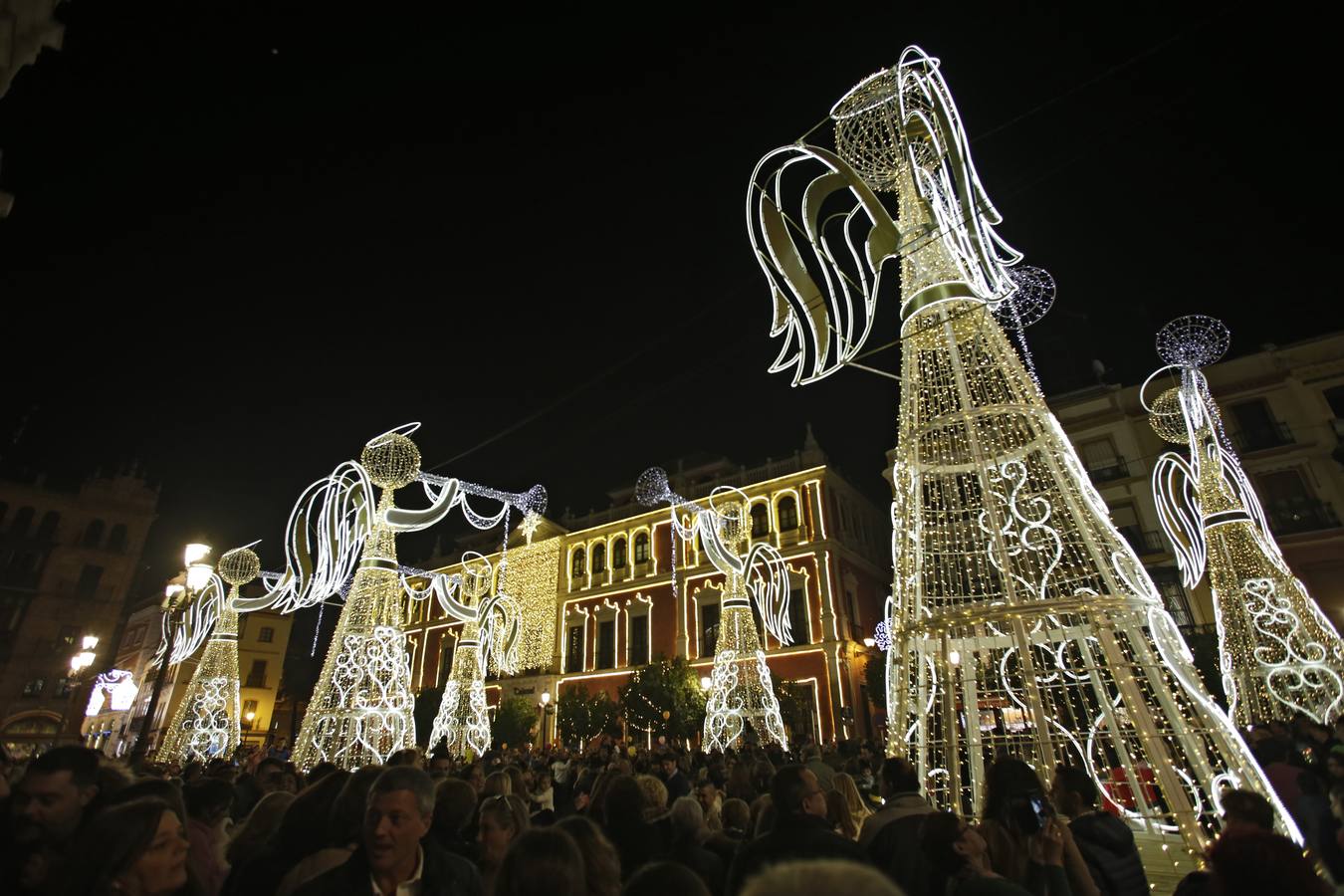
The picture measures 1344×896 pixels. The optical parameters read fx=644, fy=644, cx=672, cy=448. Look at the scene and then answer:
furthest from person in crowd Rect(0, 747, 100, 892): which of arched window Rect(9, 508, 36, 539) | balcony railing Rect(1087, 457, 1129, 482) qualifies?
arched window Rect(9, 508, 36, 539)

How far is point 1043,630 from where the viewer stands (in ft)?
16.1

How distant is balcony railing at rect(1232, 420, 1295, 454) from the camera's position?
765 inches

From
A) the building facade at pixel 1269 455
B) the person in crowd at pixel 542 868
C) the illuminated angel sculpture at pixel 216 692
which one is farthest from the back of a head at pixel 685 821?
the building facade at pixel 1269 455

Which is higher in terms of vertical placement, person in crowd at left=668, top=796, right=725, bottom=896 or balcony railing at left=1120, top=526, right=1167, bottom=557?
balcony railing at left=1120, top=526, right=1167, bottom=557

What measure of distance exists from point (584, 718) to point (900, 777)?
73.8ft

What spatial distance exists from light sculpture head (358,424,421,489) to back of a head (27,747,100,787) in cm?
960

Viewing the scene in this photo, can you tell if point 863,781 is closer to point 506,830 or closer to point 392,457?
point 506,830

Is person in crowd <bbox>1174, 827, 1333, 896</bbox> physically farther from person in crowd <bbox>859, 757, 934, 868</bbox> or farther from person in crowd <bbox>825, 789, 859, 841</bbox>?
person in crowd <bbox>825, 789, 859, 841</bbox>

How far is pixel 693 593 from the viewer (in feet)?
93.0

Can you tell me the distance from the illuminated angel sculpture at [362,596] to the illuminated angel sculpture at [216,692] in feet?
7.63

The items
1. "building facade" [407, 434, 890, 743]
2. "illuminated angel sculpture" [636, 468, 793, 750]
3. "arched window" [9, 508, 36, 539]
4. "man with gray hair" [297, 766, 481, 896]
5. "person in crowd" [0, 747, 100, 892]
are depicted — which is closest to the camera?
"man with gray hair" [297, 766, 481, 896]

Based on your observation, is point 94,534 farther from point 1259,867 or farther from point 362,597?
point 1259,867

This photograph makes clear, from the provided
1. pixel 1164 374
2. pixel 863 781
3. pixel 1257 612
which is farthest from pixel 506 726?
pixel 1164 374

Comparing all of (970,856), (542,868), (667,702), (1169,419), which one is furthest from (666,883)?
(667,702)
